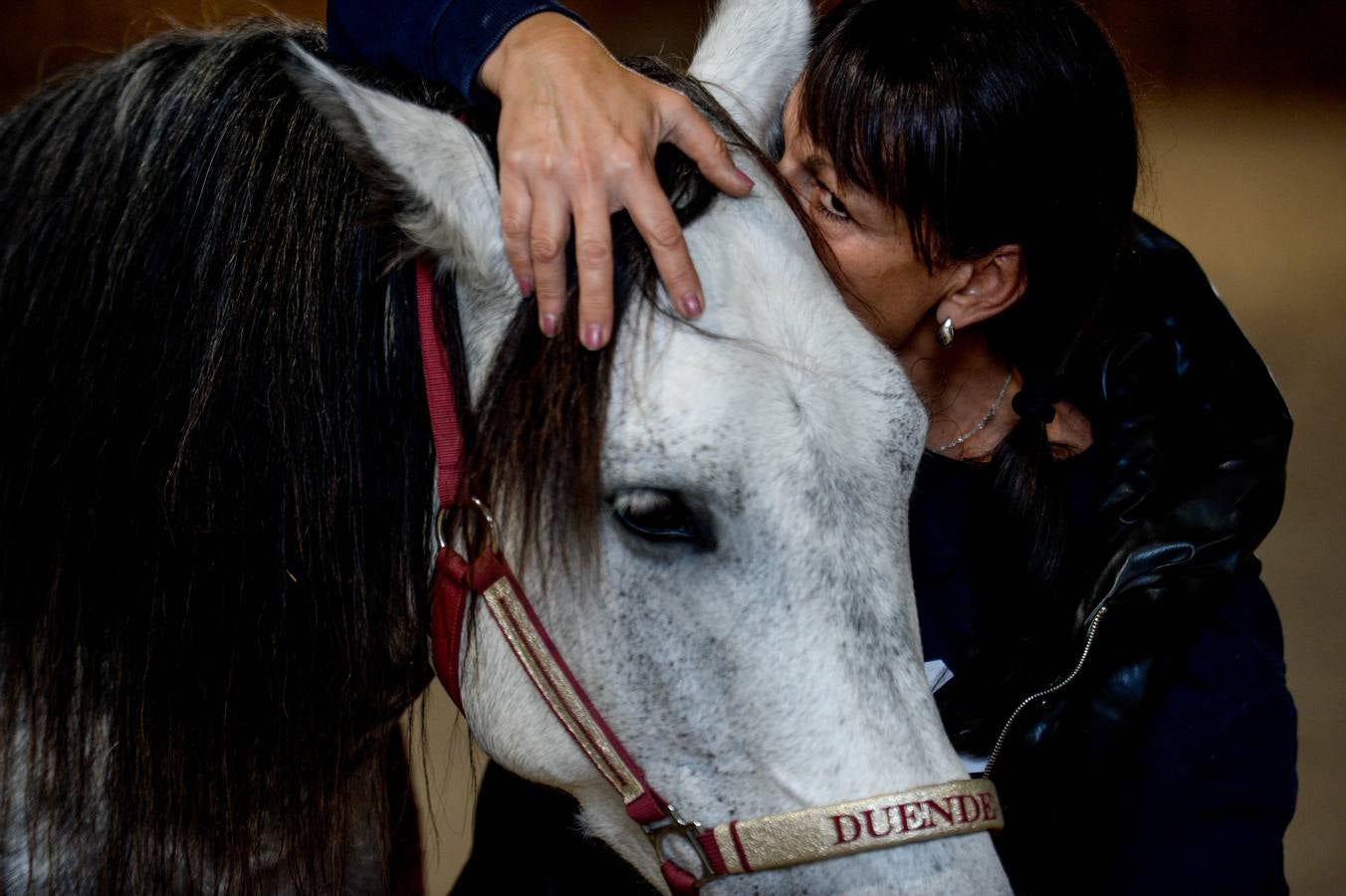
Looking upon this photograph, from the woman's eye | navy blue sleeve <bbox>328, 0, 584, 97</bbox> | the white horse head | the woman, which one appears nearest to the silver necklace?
the woman

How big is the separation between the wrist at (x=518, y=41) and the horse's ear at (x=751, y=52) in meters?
0.24

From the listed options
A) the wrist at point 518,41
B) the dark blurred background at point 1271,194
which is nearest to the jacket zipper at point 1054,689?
the wrist at point 518,41

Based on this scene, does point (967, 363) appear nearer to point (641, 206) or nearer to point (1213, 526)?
point (1213, 526)

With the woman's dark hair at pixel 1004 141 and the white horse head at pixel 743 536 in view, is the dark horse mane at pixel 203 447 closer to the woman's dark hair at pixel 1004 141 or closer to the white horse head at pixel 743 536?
the white horse head at pixel 743 536

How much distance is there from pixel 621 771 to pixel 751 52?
739mm

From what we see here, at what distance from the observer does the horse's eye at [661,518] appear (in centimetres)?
90

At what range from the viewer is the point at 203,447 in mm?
937

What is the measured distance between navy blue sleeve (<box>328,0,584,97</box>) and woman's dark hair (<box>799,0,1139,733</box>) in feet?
1.19

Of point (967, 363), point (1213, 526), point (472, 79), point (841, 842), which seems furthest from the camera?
point (967, 363)

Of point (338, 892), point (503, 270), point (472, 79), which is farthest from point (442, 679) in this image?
point (472, 79)

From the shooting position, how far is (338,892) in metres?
1.11

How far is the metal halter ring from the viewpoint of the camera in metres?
0.97

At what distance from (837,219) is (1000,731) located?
593mm

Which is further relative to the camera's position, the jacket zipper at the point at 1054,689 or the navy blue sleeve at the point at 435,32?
the jacket zipper at the point at 1054,689
